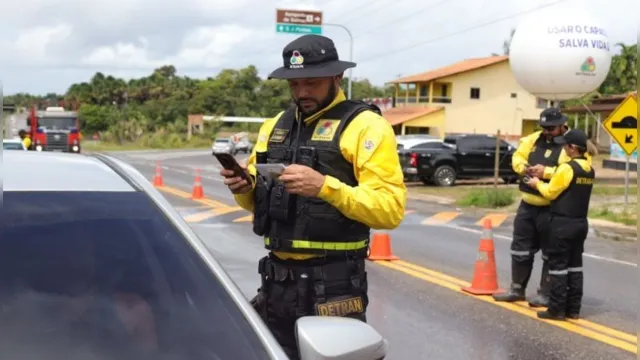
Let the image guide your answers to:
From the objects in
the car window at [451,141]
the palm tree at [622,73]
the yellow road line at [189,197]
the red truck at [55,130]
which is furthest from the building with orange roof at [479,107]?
the yellow road line at [189,197]

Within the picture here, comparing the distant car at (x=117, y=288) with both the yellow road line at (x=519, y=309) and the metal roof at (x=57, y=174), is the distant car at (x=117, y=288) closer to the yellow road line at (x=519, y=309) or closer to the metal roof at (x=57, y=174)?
the metal roof at (x=57, y=174)

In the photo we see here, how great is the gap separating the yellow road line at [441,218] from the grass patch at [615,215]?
2.98 m

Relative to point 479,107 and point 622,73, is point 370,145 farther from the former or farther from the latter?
point 622,73

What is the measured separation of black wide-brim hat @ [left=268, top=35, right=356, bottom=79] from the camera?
11.8 ft

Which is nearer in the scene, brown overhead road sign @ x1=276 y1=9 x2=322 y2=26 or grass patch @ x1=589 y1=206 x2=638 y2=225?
grass patch @ x1=589 y1=206 x2=638 y2=225

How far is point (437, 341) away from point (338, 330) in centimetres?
446

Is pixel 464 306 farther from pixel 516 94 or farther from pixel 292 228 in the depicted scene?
pixel 516 94

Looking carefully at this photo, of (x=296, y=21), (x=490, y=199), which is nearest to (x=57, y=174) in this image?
(x=490, y=199)

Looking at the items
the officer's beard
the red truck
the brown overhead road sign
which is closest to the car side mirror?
the officer's beard

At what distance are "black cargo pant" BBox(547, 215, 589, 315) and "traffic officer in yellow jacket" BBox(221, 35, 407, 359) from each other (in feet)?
13.9

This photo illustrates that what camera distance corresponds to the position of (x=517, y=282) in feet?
27.1

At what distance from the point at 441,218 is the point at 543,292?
9356mm

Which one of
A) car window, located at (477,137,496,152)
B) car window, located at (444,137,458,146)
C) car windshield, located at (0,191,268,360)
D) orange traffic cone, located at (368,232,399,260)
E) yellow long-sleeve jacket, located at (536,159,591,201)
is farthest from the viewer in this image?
car window, located at (477,137,496,152)

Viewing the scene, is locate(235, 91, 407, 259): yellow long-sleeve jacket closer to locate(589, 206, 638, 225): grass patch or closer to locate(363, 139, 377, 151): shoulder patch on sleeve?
locate(363, 139, 377, 151): shoulder patch on sleeve
